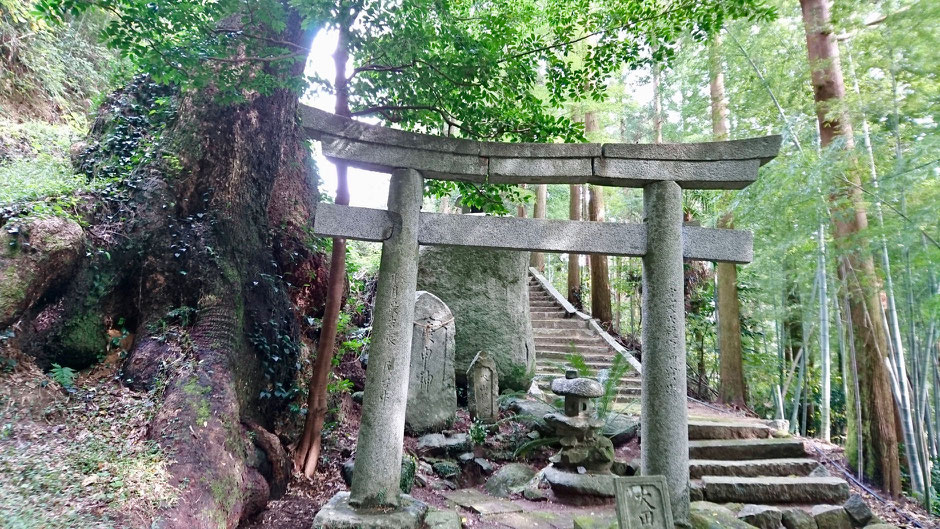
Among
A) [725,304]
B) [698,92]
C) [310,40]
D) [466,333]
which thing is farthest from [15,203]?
[698,92]

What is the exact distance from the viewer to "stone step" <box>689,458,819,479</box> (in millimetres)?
5082

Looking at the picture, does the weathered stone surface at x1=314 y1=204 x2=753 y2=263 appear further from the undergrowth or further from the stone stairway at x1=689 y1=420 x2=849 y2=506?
the stone stairway at x1=689 y1=420 x2=849 y2=506

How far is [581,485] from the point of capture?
180 inches

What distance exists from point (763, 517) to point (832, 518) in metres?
0.86

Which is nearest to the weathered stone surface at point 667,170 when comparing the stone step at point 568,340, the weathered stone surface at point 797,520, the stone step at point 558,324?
the weathered stone surface at point 797,520

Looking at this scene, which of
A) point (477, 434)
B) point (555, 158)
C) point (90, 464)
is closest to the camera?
point (90, 464)

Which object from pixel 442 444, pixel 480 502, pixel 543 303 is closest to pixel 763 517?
pixel 480 502

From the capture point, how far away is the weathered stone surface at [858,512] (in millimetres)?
4340

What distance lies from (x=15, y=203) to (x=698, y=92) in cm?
1110

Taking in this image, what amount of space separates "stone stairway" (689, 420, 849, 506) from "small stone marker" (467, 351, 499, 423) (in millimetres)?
2569

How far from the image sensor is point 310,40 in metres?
4.50

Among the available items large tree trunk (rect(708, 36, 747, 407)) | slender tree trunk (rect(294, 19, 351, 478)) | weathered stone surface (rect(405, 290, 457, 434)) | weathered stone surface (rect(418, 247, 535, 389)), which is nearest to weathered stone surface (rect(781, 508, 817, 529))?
weathered stone surface (rect(405, 290, 457, 434))

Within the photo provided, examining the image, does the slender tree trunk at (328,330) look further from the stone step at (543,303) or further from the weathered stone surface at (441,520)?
the stone step at (543,303)

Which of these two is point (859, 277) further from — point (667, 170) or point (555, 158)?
point (555, 158)
